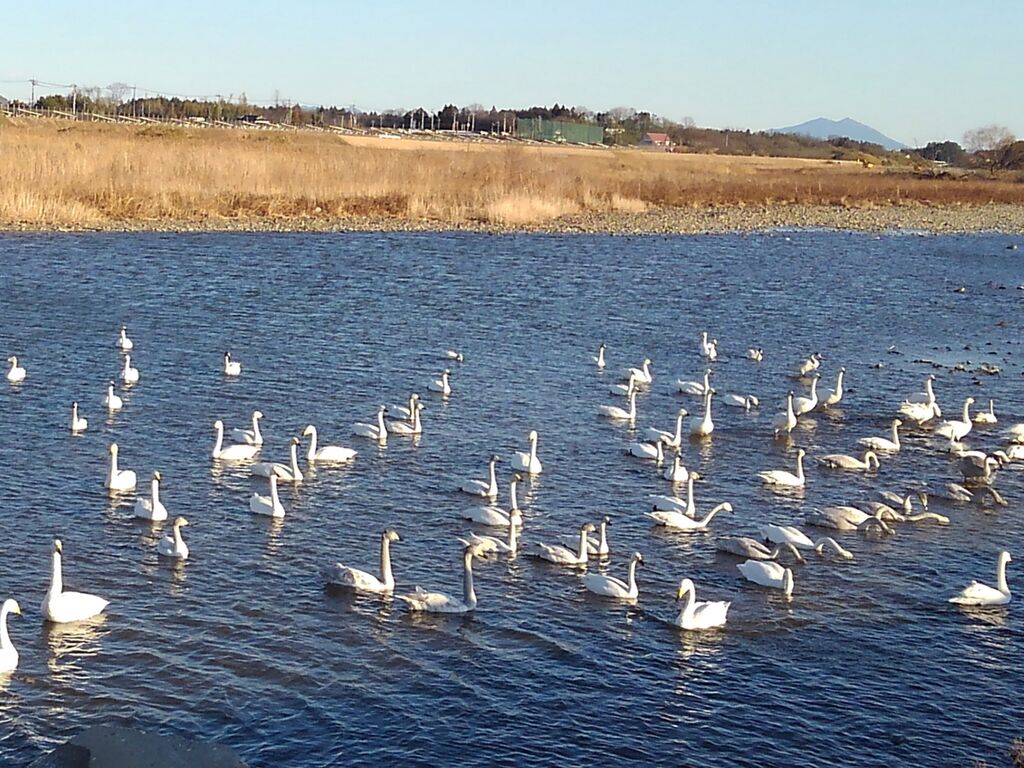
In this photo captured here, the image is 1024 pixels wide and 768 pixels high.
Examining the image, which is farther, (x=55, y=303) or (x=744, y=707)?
(x=55, y=303)

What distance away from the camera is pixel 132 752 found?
10.8 meters

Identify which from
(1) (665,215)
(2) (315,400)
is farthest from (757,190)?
(2) (315,400)

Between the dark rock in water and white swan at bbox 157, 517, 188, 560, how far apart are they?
491cm

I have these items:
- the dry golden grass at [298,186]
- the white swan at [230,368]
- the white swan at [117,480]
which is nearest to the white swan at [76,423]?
the white swan at [117,480]

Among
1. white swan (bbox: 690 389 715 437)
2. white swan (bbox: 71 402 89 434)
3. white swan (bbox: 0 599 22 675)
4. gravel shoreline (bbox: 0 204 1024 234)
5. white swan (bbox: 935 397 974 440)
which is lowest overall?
white swan (bbox: 0 599 22 675)

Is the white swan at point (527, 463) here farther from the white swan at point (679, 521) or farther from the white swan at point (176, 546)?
the white swan at point (176, 546)

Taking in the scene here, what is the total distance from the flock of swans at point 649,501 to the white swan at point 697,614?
0.04ft

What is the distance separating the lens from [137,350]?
28.8 meters

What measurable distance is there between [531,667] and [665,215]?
52940 mm

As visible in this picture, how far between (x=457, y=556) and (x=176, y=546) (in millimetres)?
3268

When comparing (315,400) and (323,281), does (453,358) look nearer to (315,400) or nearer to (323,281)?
(315,400)

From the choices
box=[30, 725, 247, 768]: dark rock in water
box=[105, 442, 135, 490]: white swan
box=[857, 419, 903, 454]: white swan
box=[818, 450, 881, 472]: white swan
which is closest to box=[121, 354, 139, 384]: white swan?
box=[105, 442, 135, 490]: white swan

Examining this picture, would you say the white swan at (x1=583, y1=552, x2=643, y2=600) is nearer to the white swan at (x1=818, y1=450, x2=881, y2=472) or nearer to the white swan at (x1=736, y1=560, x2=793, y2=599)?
the white swan at (x1=736, y1=560, x2=793, y2=599)

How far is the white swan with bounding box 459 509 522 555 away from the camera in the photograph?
17.0 m
